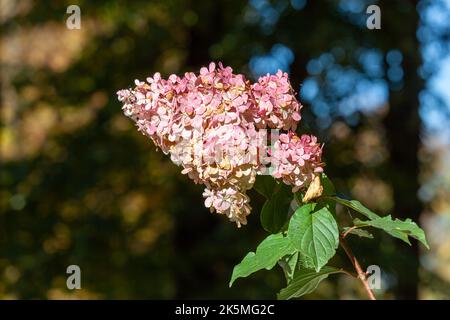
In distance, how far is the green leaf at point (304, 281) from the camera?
1.23 meters

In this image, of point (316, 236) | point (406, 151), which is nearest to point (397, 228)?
point (316, 236)

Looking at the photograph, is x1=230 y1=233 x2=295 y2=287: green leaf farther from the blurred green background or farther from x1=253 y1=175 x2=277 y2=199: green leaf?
the blurred green background

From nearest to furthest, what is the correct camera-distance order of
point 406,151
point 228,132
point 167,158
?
point 228,132
point 167,158
point 406,151

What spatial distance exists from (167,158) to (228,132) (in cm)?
429

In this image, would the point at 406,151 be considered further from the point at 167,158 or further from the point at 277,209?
the point at 277,209

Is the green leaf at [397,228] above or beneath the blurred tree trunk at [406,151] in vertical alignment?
beneath

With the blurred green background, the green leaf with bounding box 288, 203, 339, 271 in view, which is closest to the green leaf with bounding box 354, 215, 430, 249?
the green leaf with bounding box 288, 203, 339, 271

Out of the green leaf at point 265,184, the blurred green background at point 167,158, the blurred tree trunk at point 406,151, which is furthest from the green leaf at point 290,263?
the blurred tree trunk at point 406,151

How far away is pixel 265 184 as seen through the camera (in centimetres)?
127

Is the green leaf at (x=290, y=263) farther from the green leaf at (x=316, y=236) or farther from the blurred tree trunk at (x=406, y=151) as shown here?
the blurred tree trunk at (x=406, y=151)

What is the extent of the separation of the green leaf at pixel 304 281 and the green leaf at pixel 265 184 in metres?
0.15

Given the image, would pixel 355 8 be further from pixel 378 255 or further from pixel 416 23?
pixel 378 255
